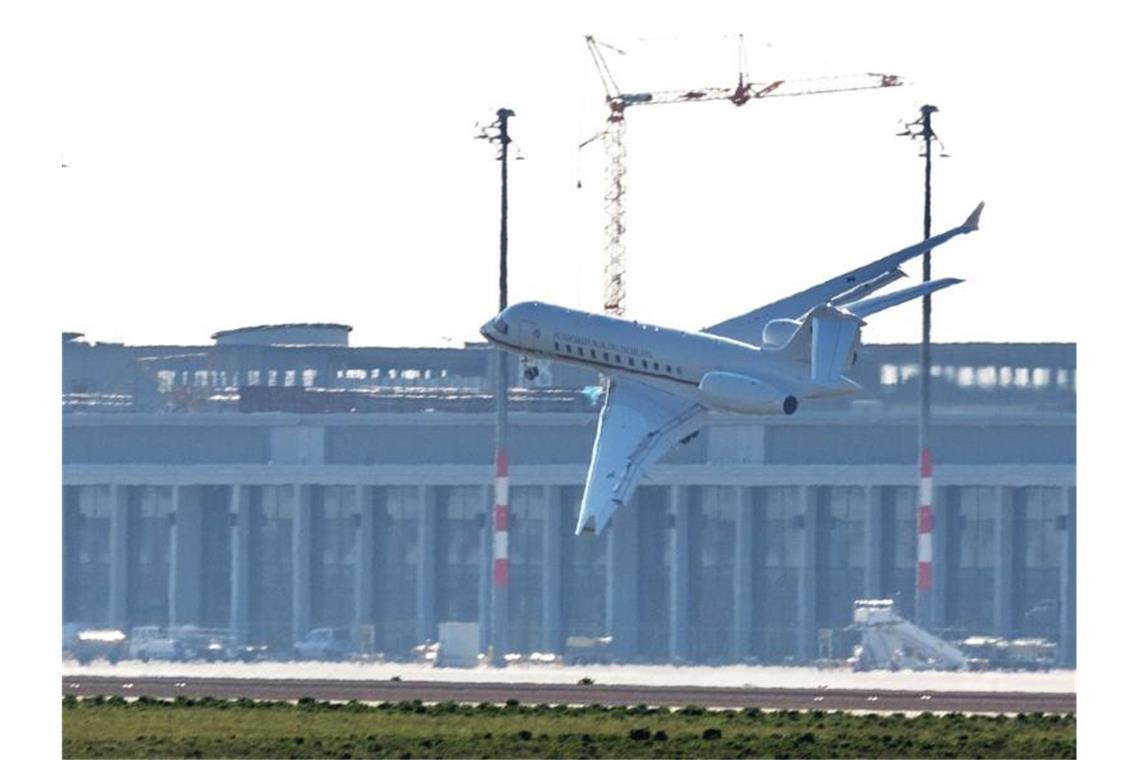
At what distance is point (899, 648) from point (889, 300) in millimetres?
51443

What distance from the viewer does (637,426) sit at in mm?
132375

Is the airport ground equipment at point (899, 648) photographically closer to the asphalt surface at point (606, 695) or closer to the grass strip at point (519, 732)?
the asphalt surface at point (606, 695)

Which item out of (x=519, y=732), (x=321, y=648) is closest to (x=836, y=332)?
(x=519, y=732)

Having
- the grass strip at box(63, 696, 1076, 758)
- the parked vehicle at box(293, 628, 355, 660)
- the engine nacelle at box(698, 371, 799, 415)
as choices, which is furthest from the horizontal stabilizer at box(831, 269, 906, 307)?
the parked vehicle at box(293, 628, 355, 660)

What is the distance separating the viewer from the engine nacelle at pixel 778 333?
132625mm

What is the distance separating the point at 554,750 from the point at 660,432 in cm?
4081

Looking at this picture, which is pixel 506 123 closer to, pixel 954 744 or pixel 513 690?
pixel 513 690

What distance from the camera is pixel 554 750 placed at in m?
93.2

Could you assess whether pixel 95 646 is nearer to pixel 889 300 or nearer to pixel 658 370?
pixel 658 370

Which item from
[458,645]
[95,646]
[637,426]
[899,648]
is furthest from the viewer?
[95,646]

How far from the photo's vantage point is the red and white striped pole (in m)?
184

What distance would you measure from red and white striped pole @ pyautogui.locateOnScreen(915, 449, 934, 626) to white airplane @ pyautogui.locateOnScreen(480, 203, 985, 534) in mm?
51504

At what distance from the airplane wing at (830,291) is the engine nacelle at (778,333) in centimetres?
427
